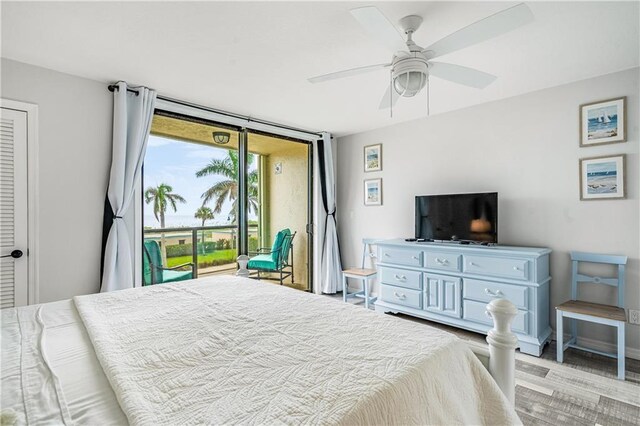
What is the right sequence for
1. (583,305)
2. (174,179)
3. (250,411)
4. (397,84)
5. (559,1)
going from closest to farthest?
(250,411), (559,1), (397,84), (583,305), (174,179)

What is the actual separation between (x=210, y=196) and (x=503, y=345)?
3.47m

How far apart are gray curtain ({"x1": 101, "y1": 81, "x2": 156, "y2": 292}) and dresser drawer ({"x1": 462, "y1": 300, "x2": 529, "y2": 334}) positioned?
3.34 m

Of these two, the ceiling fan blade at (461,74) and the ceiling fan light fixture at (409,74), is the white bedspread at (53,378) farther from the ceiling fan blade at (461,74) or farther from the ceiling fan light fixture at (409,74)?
the ceiling fan blade at (461,74)

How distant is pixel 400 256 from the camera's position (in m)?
3.74

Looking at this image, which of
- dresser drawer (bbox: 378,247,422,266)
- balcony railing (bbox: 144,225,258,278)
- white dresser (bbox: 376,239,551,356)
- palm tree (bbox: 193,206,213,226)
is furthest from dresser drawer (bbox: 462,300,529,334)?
palm tree (bbox: 193,206,213,226)

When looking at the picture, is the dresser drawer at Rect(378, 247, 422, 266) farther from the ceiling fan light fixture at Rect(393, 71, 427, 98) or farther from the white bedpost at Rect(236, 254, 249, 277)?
the ceiling fan light fixture at Rect(393, 71, 427, 98)

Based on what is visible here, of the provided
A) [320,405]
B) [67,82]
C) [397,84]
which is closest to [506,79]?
[397,84]

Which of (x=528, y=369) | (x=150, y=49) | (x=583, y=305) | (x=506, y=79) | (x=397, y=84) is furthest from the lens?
(x=506, y=79)

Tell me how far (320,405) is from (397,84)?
6.25ft

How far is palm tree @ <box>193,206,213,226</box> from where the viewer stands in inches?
152

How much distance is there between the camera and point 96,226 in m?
2.90

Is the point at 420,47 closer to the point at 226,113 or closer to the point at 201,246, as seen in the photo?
the point at 226,113

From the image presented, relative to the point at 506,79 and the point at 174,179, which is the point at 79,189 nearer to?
the point at 174,179

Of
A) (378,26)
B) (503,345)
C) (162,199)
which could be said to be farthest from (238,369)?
(162,199)
